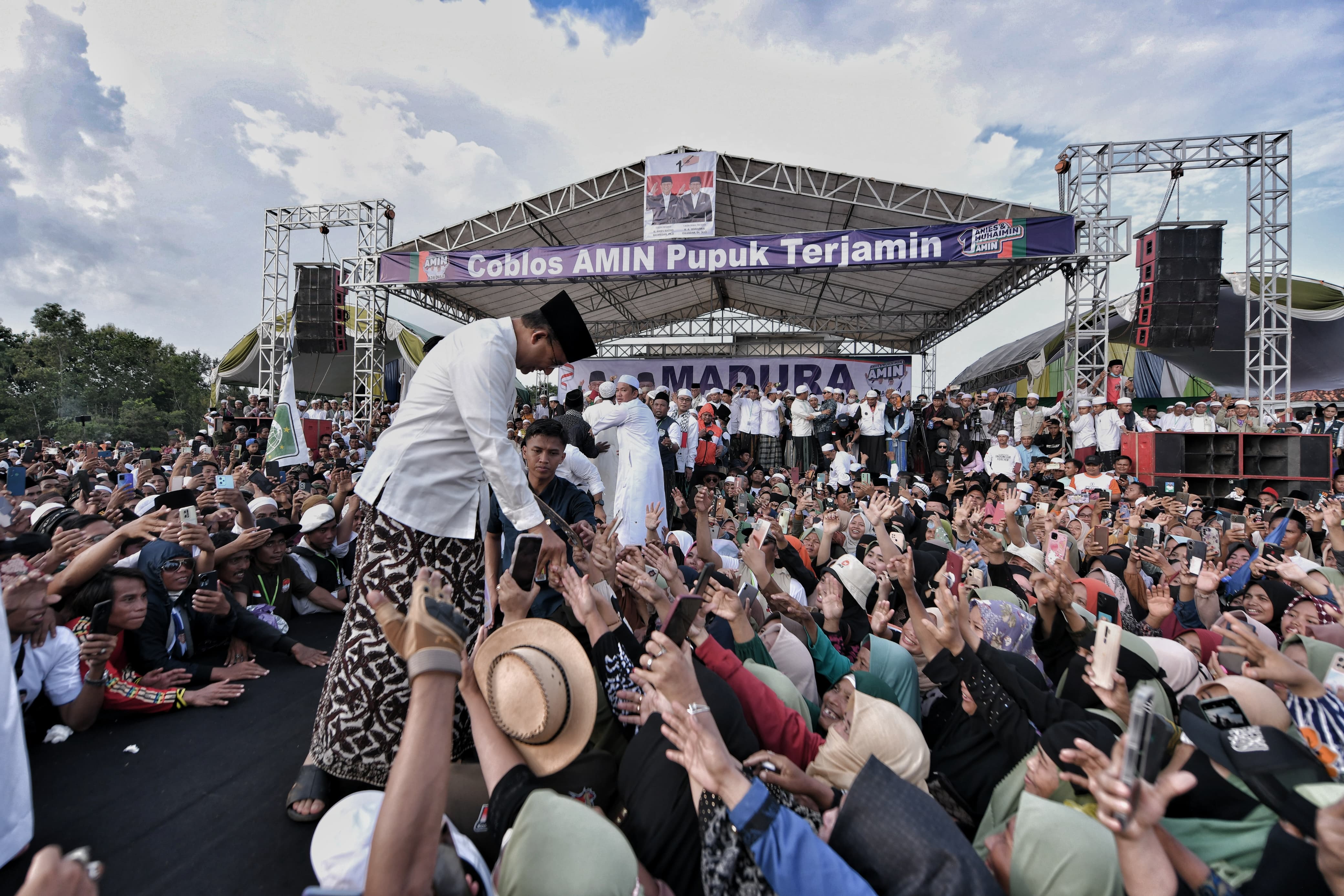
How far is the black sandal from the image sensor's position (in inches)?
85.0

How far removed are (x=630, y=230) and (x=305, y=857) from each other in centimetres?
1410

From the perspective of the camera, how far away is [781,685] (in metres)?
2.49

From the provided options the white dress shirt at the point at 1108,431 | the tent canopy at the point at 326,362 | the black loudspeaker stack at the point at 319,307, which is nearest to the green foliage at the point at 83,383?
the tent canopy at the point at 326,362

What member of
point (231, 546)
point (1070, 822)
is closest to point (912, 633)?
point (1070, 822)

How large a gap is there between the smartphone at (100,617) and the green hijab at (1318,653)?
220 inches

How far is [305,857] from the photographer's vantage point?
2031mm

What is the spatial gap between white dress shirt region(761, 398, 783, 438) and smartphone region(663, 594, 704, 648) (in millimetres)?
10379

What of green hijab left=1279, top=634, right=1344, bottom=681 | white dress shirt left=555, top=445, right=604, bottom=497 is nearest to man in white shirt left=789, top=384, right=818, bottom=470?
white dress shirt left=555, top=445, right=604, bottom=497

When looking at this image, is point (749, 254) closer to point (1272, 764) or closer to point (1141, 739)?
point (1272, 764)

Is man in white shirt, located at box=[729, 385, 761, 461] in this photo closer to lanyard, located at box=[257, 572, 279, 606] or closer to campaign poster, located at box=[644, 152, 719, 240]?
campaign poster, located at box=[644, 152, 719, 240]

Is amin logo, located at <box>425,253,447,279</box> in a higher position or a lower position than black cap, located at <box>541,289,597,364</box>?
higher

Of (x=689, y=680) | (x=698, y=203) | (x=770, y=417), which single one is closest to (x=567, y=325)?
(x=689, y=680)

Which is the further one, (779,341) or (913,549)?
(779,341)

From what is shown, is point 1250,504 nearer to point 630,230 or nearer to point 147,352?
point 630,230
